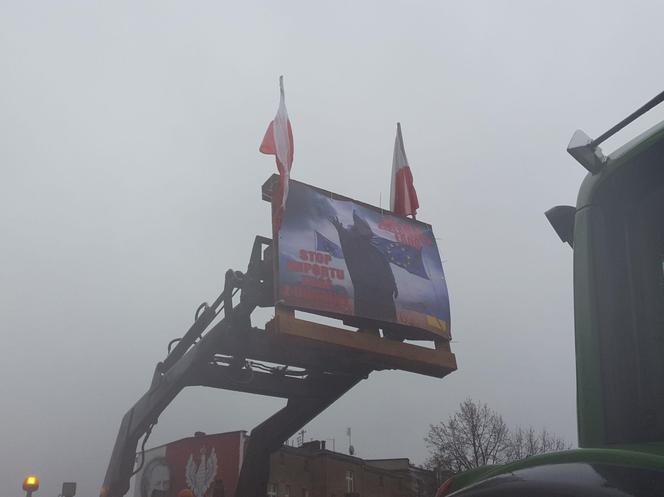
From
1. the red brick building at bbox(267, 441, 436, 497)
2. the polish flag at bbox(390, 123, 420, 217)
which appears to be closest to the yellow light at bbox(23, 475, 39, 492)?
the polish flag at bbox(390, 123, 420, 217)

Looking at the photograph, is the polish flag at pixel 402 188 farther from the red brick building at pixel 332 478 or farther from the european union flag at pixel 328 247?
the red brick building at pixel 332 478

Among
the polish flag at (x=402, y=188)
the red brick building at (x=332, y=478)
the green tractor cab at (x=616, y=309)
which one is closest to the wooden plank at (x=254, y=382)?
the polish flag at (x=402, y=188)

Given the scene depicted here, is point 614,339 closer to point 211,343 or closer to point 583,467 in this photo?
point 583,467

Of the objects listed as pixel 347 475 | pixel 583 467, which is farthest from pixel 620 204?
pixel 347 475

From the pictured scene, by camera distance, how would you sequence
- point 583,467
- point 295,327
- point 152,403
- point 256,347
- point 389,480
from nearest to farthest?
point 583,467
point 295,327
point 256,347
point 152,403
point 389,480

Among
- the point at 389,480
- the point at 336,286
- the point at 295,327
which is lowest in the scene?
the point at 389,480

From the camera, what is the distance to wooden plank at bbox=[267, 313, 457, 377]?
6.10m

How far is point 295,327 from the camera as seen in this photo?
609 centimetres

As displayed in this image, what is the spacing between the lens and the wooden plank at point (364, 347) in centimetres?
610

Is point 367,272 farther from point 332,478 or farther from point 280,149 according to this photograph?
point 332,478

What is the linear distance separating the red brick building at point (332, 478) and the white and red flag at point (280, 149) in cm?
2903

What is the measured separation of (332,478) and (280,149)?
3617cm

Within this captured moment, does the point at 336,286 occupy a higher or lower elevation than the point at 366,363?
higher

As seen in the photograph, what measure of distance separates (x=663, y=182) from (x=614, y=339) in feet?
2.06
